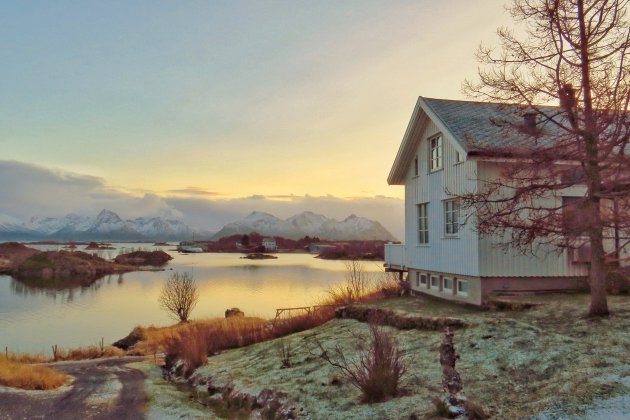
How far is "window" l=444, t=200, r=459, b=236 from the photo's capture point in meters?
19.4

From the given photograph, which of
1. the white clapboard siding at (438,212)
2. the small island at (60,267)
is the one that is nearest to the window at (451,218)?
the white clapboard siding at (438,212)

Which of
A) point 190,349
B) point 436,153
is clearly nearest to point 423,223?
point 436,153

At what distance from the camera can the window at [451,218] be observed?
63.6 feet

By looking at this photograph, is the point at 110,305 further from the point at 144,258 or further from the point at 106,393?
the point at 144,258

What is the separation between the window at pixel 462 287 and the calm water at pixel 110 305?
69.6ft

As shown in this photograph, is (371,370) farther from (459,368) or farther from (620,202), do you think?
(620,202)

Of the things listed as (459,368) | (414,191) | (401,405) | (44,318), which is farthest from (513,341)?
(44,318)

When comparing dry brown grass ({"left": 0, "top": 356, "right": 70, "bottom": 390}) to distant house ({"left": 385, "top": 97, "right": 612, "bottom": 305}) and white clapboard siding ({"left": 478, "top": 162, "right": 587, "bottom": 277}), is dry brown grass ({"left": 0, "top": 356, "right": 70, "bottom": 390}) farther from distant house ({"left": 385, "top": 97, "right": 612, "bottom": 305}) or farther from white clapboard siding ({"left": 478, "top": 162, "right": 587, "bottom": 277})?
white clapboard siding ({"left": 478, "top": 162, "right": 587, "bottom": 277})

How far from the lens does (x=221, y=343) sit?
73.0 ft

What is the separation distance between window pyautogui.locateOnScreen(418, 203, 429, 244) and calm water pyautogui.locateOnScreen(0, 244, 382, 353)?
18.8 metres

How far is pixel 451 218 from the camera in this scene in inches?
782

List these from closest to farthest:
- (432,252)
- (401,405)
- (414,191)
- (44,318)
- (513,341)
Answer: (401,405) < (513,341) < (432,252) < (414,191) < (44,318)

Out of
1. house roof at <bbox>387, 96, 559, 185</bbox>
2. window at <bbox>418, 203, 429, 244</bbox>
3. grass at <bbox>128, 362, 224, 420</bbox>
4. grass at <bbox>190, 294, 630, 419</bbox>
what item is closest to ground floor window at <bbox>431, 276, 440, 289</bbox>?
window at <bbox>418, 203, 429, 244</bbox>

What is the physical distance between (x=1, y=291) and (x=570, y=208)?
70.8 metres
